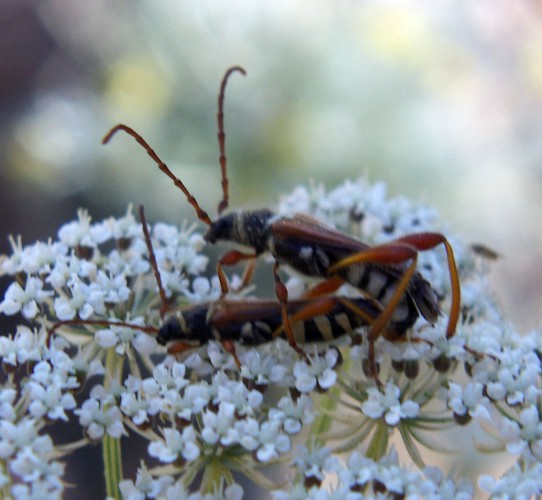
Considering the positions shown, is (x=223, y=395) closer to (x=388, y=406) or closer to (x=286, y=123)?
(x=388, y=406)

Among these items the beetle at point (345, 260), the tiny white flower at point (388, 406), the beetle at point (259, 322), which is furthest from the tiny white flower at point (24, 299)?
the tiny white flower at point (388, 406)

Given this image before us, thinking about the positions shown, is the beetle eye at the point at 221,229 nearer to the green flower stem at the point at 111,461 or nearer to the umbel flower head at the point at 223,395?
the umbel flower head at the point at 223,395


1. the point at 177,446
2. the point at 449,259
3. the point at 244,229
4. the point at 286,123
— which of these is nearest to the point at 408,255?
the point at 449,259

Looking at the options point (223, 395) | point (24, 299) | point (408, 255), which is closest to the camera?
point (223, 395)

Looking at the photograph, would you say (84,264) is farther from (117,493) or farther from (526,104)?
(526,104)

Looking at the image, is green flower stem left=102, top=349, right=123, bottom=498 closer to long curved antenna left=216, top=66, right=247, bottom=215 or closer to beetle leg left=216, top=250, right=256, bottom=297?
beetle leg left=216, top=250, right=256, bottom=297

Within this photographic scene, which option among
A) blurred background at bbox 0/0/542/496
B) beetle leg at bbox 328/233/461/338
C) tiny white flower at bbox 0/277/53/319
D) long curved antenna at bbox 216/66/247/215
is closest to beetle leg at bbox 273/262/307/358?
beetle leg at bbox 328/233/461/338
